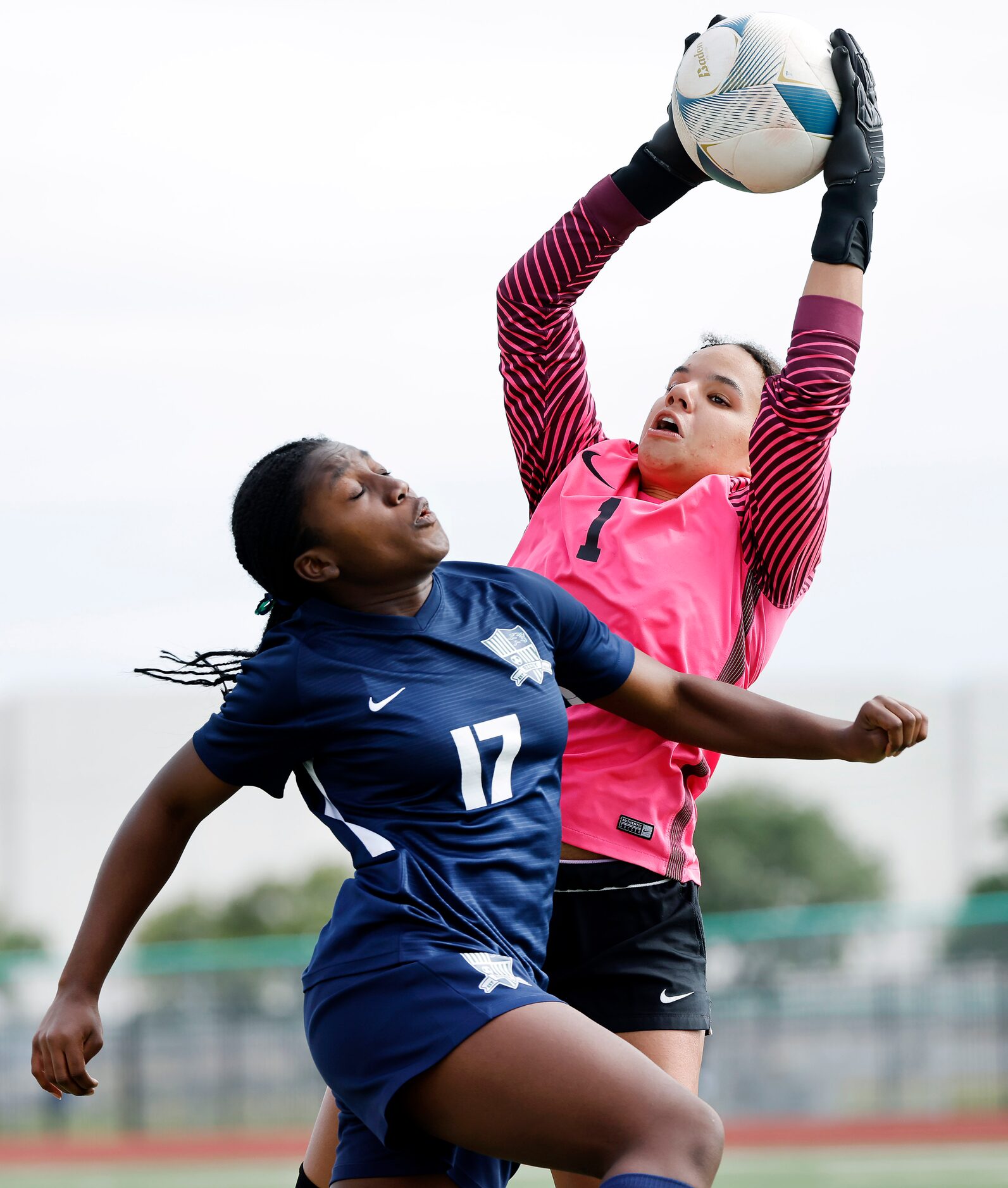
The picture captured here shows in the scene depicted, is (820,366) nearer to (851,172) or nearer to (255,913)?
(851,172)

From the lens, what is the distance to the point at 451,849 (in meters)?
2.54

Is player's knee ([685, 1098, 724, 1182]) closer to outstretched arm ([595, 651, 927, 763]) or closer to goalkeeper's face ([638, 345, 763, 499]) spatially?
outstretched arm ([595, 651, 927, 763])

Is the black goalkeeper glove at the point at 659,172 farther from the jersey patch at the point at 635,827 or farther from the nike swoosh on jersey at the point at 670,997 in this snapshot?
the nike swoosh on jersey at the point at 670,997

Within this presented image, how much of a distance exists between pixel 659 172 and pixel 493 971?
1866 mm

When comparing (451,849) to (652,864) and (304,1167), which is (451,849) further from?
(304,1167)

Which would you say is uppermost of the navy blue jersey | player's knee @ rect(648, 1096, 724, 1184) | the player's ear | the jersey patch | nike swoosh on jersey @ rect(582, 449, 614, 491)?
nike swoosh on jersey @ rect(582, 449, 614, 491)

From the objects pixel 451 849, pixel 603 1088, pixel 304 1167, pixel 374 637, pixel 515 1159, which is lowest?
pixel 304 1167

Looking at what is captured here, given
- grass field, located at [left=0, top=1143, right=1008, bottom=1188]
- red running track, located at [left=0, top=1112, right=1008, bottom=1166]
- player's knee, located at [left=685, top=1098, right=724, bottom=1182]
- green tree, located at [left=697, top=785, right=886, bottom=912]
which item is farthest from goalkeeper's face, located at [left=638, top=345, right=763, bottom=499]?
green tree, located at [left=697, top=785, right=886, bottom=912]

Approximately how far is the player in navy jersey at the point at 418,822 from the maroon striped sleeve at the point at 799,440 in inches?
17.2

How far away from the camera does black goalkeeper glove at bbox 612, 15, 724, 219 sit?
136 inches

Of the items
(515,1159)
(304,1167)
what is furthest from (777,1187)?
(515,1159)

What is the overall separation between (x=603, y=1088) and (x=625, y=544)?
48.7 inches

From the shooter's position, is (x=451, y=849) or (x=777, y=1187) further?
(x=777, y=1187)

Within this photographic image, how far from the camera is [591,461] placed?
344 centimetres
